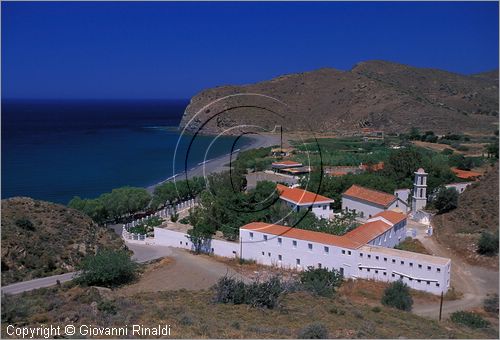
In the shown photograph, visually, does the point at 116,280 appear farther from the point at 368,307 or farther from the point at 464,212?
the point at 464,212

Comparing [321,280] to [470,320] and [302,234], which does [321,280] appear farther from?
[470,320]

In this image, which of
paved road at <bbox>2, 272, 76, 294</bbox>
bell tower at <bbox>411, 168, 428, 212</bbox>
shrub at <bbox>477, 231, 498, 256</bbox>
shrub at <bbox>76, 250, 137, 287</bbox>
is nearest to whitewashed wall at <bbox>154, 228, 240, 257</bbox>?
shrub at <bbox>76, 250, 137, 287</bbox>

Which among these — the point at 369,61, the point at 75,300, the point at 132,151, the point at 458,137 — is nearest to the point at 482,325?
the point at 75,300

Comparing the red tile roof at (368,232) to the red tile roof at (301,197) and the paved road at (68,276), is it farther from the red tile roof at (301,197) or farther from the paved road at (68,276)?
the paved road at (68,276)

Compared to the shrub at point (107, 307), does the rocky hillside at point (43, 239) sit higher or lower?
lower

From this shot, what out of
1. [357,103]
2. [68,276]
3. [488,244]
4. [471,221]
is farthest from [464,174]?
[357,103]

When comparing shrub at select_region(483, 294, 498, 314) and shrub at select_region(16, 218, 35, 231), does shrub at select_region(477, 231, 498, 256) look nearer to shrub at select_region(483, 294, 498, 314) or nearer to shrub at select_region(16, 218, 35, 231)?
shrub at select_region(483, 294, 498, 314)

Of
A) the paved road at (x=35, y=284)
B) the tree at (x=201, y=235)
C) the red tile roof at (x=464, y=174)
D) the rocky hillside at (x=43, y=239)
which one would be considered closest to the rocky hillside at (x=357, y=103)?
the red tile roof at (x=464, y=174)
